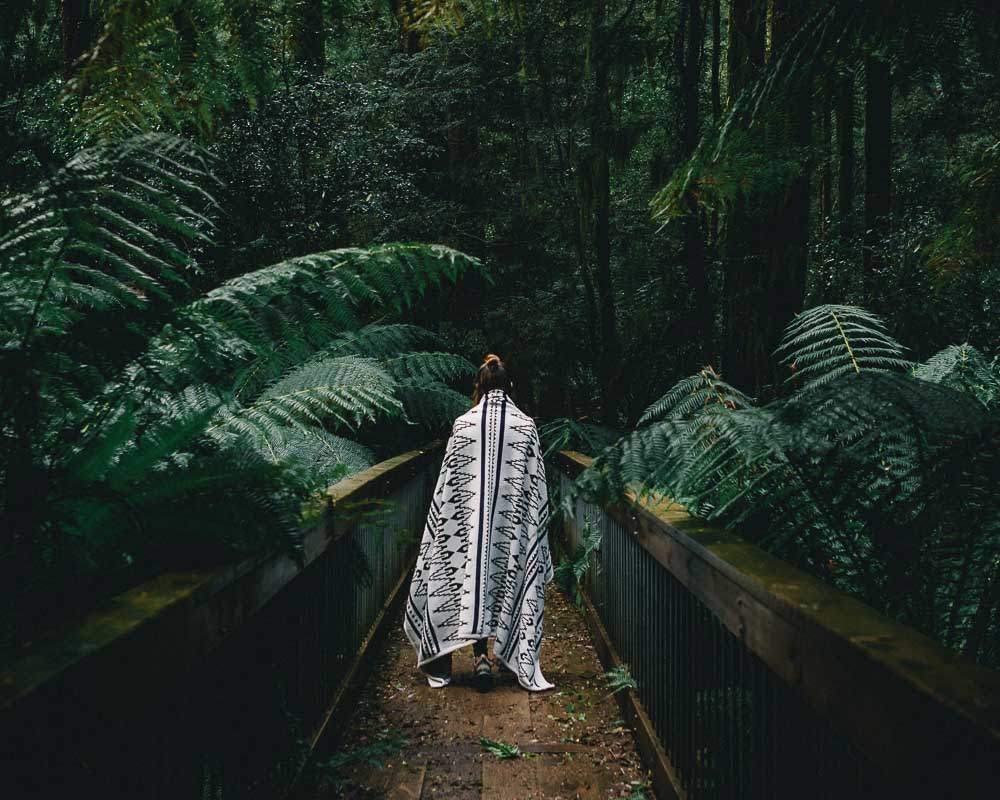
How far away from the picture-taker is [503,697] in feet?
13.4

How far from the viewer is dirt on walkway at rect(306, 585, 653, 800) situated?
2918 millimetres

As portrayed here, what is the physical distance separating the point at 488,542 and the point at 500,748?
4.51 feet

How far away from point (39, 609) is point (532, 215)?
11.2 meters

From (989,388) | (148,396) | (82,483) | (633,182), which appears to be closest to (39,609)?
(82,483)

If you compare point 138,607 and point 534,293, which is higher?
point 534,293

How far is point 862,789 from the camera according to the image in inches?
49.4

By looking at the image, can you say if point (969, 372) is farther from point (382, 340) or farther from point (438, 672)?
point (382, 340)

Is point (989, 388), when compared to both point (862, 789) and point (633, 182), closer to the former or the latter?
point (862, 789)

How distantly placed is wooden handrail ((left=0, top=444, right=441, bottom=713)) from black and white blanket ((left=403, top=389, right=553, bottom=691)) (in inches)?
93.7

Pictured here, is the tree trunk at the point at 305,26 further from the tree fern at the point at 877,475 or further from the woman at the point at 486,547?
the woman at the point at 486,547

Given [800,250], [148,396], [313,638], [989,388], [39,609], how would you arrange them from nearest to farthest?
[39,609]
[148,396]
[313,638]
[989,388]
[800,250]

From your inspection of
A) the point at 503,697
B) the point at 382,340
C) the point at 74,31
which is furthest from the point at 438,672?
the point at 74,31

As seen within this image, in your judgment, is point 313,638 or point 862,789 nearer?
point 862,789

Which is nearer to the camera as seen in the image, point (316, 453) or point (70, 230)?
point (70, 230)
